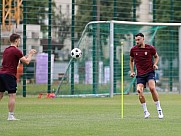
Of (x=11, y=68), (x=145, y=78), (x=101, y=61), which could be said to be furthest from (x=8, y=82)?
(x=101, y=61)

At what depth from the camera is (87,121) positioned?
14633 millimetres

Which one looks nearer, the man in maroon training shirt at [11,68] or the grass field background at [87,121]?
the grass field background at [87,121]

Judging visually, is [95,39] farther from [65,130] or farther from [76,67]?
[65,130]

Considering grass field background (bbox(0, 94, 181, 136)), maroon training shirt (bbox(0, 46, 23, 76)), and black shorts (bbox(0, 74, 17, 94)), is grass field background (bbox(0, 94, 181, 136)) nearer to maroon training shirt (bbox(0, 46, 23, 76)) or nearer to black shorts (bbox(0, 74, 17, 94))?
black shorts (bbox(0, 74, 17, 94))

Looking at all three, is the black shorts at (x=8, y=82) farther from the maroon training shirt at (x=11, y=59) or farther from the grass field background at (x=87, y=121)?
the grass field background at (x=87, y=121)

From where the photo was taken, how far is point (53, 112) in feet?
58.1

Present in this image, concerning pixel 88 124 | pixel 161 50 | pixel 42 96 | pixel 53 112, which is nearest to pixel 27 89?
pixel 42 96

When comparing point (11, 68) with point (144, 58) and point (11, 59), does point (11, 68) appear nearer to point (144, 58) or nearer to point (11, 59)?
point (11, 59)

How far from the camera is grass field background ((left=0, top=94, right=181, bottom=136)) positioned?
12.2m

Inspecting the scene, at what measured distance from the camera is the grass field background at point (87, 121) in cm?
1218

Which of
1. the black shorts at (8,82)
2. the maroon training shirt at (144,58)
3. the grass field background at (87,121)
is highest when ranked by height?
the maroon training shirt at (144,58)

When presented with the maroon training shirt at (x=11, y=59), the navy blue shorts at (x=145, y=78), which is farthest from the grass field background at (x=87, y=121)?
the maroon training shirt at (x=11, y=59)

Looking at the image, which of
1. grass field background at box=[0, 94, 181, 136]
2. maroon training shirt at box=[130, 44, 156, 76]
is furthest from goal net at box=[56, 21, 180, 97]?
maroon training shirt at box=[130, 44, 156, 76]

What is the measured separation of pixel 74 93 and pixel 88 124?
12897mm
